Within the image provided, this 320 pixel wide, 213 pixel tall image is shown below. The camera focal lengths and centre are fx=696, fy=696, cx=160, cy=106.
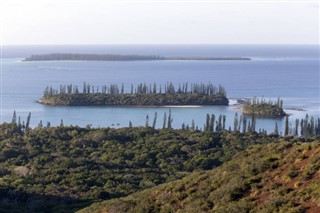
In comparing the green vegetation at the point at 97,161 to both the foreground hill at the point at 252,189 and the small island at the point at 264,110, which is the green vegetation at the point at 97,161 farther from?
the small island at the point at 264,110

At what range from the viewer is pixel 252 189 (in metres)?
24.2

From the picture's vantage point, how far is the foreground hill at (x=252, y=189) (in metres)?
21.7

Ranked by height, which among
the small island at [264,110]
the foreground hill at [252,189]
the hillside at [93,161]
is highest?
the foreground hill at [252,189]

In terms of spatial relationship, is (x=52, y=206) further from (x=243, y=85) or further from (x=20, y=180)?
(x=243, y=85)

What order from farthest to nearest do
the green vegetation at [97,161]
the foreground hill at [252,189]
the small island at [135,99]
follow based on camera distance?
the small island at [135,99] → the green vegetation at [97,161] → the foreground hill at [252,189]

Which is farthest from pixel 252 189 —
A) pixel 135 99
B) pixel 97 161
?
pixel 135 99

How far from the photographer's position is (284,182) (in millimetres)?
23891

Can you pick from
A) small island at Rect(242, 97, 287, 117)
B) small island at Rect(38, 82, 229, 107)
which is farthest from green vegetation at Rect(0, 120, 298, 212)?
small island at Rect(38, 82, 229, 107)

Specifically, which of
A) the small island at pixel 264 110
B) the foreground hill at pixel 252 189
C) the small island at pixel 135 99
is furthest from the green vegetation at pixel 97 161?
the small island at pixel 135 99

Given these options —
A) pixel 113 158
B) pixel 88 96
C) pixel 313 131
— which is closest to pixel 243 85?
pixel 88 96

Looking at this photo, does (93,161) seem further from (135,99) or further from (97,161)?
(135,99)

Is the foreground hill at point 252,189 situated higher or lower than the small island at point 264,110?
higher

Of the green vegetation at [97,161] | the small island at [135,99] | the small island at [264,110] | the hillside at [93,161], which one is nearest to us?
the green vegetation at [97,161]

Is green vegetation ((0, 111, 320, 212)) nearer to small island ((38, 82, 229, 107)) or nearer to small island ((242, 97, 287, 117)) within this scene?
small island ((242, 97, 287, 117))
